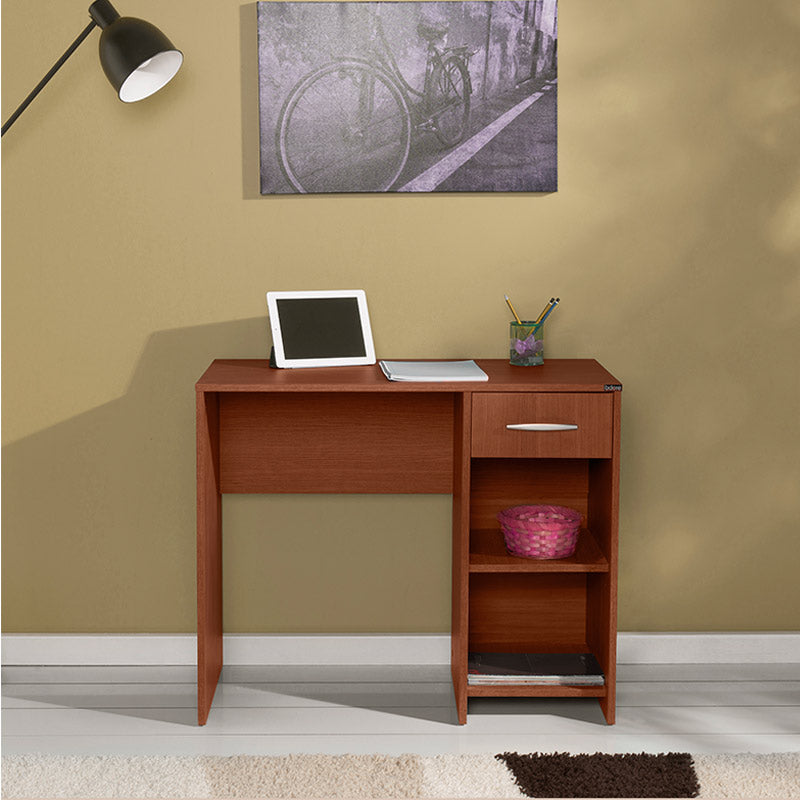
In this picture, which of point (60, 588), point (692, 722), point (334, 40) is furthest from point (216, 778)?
point (334, 40)

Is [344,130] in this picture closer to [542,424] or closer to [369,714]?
[542,424]

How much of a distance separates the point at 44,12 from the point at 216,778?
6.61ft

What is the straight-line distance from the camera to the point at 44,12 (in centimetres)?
282

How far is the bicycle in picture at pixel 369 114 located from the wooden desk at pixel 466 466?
553mm

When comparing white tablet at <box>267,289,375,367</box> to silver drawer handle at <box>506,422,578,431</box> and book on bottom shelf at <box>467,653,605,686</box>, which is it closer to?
silver drawer handle at <box>506,422,578,431</box>

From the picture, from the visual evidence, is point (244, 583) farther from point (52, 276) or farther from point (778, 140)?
point (778, 140)

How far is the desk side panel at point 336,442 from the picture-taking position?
2947 millimetres

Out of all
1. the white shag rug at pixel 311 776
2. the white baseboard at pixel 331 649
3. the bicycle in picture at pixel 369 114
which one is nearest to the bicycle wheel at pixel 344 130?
the bicycle in picture at pixel 369 114

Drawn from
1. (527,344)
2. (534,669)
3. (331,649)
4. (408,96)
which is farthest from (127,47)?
(534,669)

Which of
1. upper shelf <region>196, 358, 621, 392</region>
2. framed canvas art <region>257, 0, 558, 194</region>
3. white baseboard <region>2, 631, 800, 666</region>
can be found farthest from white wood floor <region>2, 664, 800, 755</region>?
framed canvas art <region>257, 0, 558, 194</region>

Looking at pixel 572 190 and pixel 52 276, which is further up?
pixel 572 190

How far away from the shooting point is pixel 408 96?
2852mm

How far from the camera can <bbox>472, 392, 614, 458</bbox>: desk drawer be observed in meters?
2.59

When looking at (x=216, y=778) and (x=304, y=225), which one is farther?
(x=304, y=225)
